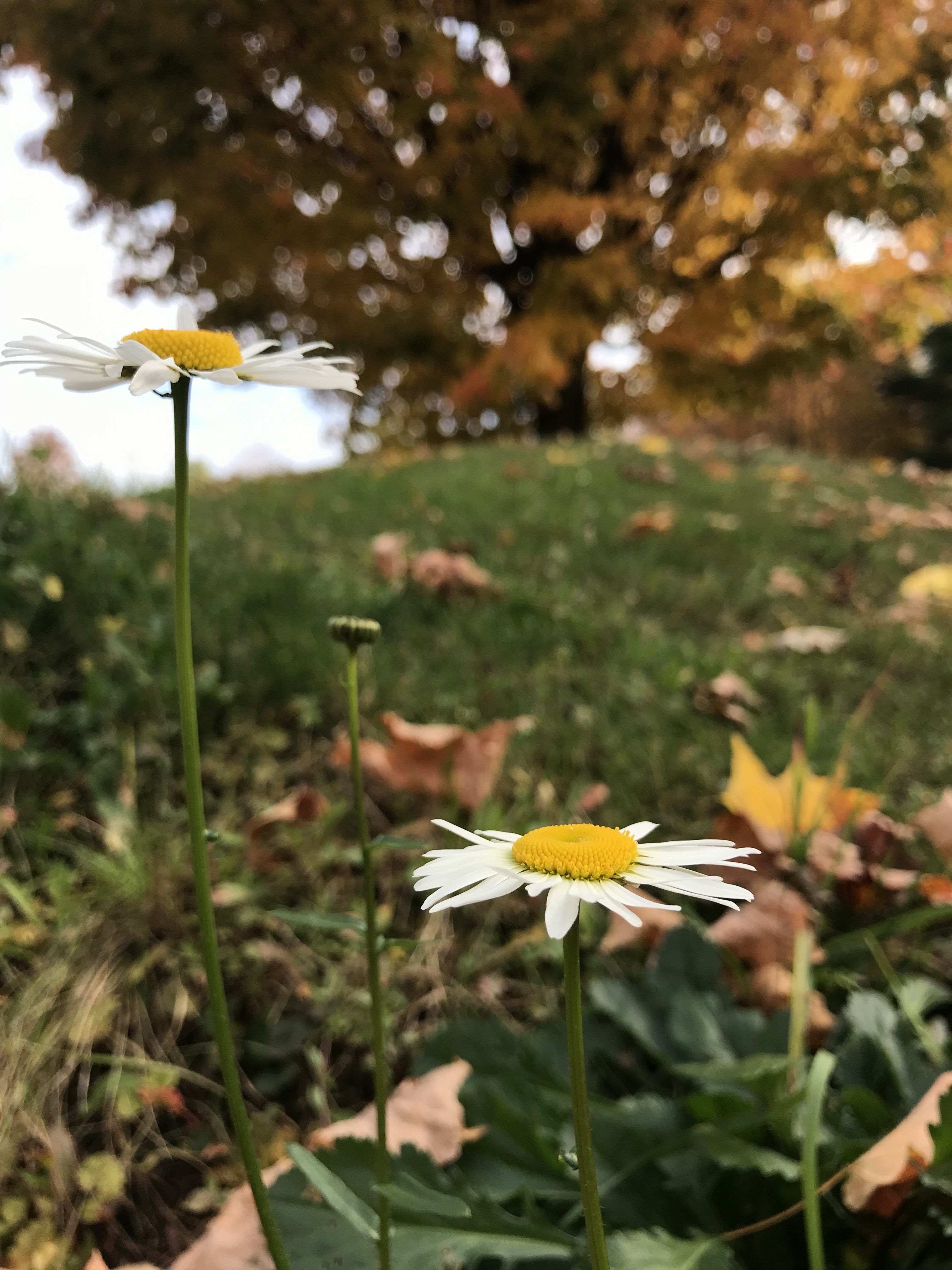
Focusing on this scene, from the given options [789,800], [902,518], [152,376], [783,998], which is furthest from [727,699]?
[902,518]

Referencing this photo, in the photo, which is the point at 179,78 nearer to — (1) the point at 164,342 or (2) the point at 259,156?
(2) the point at 259,156

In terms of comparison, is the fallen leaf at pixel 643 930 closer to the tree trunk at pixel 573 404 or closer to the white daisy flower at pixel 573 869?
the white daisy flower at pixel 573 869

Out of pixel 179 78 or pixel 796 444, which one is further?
pixel 796 444

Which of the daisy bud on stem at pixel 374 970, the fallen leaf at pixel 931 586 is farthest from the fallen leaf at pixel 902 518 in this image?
the daisy bud on stem at pixel 374 970

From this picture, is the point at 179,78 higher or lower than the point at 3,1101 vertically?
higher

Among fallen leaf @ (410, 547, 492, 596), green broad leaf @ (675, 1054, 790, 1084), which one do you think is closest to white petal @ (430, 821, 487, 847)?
green broad leaf @ (675, 1054, 790, 1084)

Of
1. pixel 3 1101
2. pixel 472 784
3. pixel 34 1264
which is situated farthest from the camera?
pixel 472 784

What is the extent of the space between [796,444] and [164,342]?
48.0 ft

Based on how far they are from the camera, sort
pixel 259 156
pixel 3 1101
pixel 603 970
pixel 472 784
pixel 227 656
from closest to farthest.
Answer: pixel 3 1101 → pixel 603 970 → pixel 472 784 → pixel 227 656 → pixel 259 156

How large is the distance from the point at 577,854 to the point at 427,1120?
1.94 ft

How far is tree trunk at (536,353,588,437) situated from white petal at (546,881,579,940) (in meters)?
8.65

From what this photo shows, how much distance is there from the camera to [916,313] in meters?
10.1

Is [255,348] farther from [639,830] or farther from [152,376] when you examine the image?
[639,830]

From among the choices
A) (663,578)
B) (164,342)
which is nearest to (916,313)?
(663,578)
